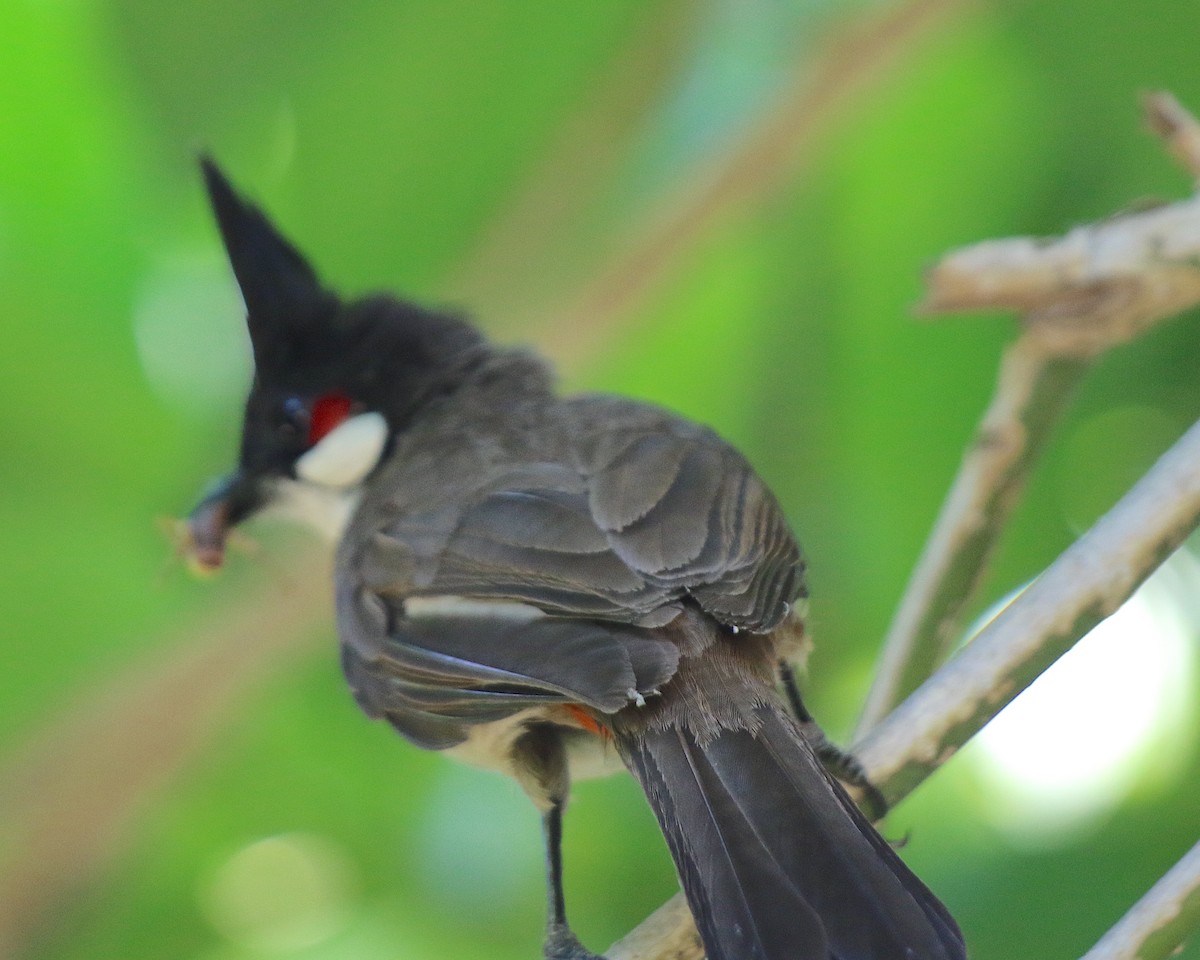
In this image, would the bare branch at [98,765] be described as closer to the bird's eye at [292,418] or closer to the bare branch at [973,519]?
the bird's eye at [292,418]

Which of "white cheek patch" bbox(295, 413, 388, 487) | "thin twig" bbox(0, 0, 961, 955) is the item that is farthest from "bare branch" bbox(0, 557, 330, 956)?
"white cheek patch" bbox(295, 413, 388, 487)

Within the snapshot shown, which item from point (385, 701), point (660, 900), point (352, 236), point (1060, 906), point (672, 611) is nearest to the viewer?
point (672, 611)

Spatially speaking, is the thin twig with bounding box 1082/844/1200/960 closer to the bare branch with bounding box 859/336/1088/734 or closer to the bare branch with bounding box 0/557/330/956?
the bare branch with bounding box 859/336/1088/734

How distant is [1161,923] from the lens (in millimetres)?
1639

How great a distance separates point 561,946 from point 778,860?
68 cm

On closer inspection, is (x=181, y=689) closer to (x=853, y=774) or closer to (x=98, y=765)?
(x=98, y=765)

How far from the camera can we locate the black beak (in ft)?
9.68

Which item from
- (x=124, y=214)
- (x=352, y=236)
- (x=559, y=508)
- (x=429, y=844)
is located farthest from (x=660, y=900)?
(x=124, y=214)

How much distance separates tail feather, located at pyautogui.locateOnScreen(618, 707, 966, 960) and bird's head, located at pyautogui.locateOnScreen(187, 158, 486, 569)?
1251 mm

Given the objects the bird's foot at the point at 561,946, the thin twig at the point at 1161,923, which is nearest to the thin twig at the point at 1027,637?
the thin twig at the point at 1161,923

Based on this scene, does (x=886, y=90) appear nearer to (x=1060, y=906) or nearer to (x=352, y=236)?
(x=352, y=236)

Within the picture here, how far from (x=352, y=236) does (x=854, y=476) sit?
1.24 m

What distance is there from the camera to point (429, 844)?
11.1ft

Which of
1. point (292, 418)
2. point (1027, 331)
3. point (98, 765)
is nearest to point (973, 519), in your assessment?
point (1027, 331)
